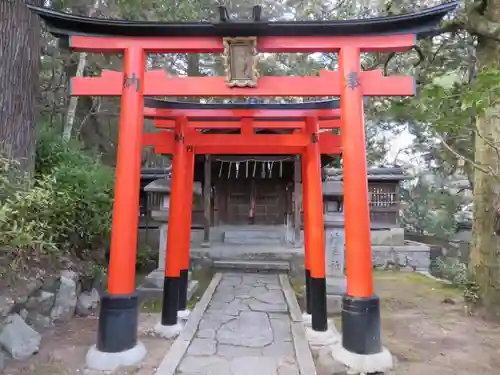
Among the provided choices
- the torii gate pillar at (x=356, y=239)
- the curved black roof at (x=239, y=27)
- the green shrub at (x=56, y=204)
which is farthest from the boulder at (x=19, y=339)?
the torii gate pillar at (x=356, y=239)

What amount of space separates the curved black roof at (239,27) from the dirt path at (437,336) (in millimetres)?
3964

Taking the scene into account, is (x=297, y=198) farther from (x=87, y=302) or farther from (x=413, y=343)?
(x=87, y=302)

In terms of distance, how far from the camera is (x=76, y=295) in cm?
651

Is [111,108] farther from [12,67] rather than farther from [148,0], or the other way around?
[12,67]

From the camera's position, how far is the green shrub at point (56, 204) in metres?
4.97

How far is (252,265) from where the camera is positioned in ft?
39.4

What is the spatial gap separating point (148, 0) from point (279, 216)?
9258 millimetres

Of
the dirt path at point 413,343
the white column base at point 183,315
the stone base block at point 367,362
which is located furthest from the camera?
the white column base at point 183,315

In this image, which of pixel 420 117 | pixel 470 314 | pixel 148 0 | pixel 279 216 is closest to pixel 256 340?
pixel 420 117

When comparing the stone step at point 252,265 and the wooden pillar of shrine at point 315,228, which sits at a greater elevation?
the wooden pillar of shrine at point 315,228

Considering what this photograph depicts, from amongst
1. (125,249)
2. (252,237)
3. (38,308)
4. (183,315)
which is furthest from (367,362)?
(252,237)

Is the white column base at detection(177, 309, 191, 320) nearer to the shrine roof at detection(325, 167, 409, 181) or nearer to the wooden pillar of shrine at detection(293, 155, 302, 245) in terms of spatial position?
the wooden pillar of shrine at detection(293, 155, 302, 245)

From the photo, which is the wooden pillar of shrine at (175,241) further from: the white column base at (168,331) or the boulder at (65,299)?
the boulder at (65,299)

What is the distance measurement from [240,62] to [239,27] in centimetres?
38
